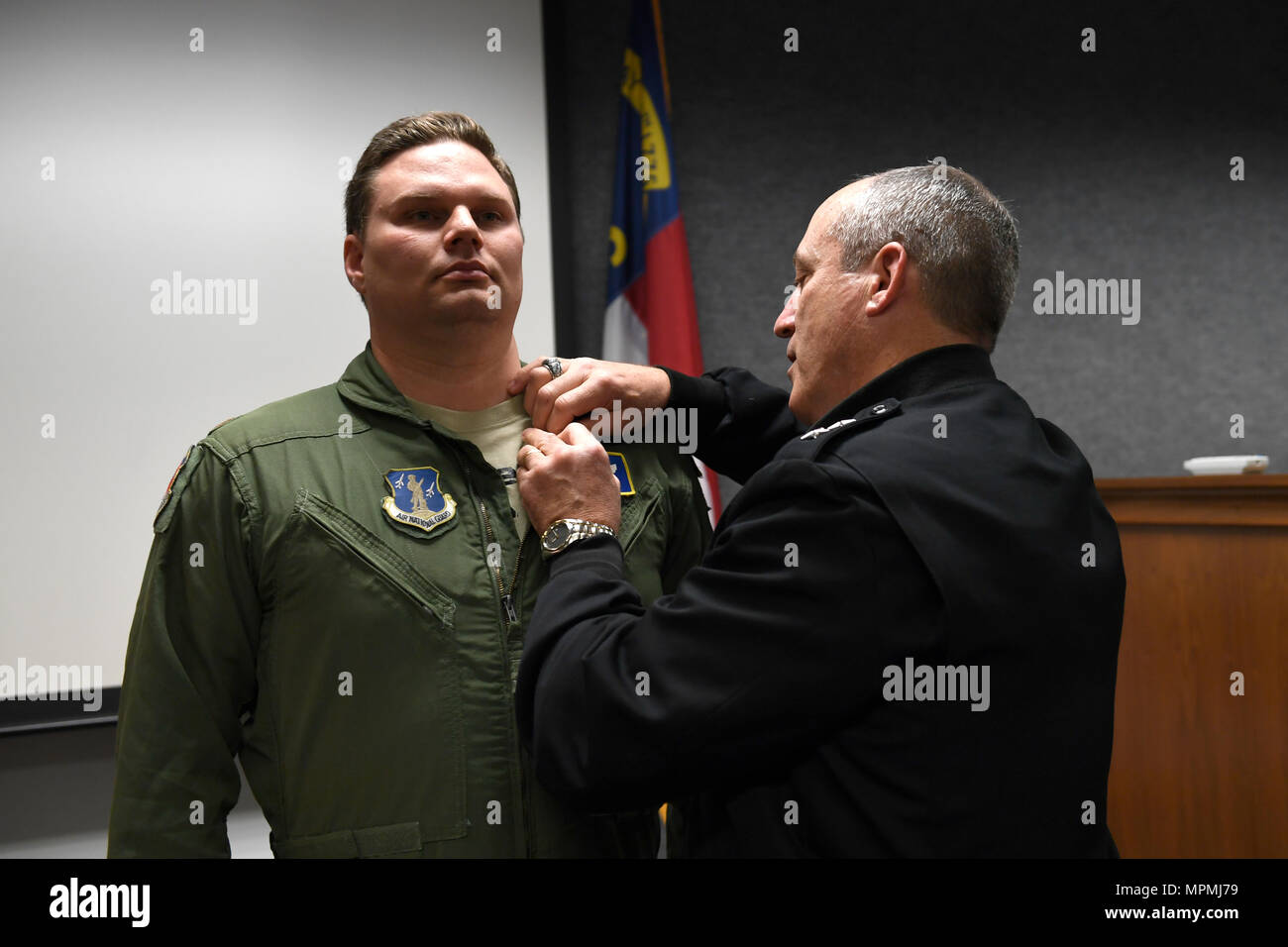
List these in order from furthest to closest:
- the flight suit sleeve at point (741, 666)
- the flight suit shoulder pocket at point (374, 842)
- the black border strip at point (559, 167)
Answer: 1. the black border strip at point (559, 167)
2. the flight suit shoulder pocket at point (374, 842)
3. the flight suit sleeve at point (741, 666)

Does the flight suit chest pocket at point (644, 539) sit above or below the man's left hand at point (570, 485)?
below

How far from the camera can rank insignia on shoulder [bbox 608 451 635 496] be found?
4.44 feet

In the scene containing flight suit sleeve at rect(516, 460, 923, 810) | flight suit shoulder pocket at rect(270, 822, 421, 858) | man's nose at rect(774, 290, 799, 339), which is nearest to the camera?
flight suit sleeve at rect(516, 460, 923, 810)

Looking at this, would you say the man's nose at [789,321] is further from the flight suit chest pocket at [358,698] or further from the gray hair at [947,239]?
the flight suit chest pocket at [358,698]

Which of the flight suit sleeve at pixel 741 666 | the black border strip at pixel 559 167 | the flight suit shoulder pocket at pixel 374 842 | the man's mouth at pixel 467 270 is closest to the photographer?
the flight suit sleeve at pixel 741 666

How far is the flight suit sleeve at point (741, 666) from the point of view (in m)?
0.97

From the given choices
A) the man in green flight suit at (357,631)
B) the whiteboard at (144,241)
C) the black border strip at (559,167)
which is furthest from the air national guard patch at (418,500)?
the black border strip at (559,167)

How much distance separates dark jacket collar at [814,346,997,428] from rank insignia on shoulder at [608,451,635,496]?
1.16 feet

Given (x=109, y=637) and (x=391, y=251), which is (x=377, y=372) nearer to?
(x=391, y=251)

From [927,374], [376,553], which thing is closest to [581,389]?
[376,553]

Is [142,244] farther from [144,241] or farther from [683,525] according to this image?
[683,525]

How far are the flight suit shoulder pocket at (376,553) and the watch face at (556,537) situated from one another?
0.46 ft

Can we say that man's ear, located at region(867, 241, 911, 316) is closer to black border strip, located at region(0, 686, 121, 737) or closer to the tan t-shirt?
the tan t-shirt

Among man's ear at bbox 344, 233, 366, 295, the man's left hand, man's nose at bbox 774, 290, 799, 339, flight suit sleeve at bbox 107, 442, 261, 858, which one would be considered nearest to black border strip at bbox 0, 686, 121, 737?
flight suit sleeve at bbox 107, 442, 261, 858
